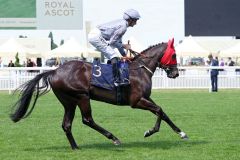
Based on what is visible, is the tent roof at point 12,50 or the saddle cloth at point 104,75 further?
the tent roof at point 12,50

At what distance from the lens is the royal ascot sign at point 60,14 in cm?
5688

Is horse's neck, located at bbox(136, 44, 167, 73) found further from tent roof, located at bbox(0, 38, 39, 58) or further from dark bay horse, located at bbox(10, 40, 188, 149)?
tent roof, located at bbox(0, 38, 39, 58)

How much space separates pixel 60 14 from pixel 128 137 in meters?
46.2

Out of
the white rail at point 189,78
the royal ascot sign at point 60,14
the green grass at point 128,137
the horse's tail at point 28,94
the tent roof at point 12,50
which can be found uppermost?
the royal ascot sign at point 60,14

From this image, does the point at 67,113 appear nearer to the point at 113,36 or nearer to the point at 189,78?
the point at 113,36

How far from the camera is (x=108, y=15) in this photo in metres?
59.1

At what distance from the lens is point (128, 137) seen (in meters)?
12.5

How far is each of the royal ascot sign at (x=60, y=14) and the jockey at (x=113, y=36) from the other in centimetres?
4523

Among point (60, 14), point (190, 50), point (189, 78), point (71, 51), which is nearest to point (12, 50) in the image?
point (71, 51)

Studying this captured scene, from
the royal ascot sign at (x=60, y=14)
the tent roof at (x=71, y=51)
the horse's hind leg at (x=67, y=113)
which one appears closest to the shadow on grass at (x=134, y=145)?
the horse's hind leg at (x=67, y=113)

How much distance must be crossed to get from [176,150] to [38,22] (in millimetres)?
47590

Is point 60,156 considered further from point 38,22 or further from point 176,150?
point 38,22

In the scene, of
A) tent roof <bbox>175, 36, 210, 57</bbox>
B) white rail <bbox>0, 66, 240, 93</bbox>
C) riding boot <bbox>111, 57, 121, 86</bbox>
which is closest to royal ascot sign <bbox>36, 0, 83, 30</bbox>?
tent roof <bbox>175, 36, 210, 57</bbox>

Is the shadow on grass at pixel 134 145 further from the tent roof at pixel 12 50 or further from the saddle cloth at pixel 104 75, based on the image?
the tent roof at pixel 12 50
